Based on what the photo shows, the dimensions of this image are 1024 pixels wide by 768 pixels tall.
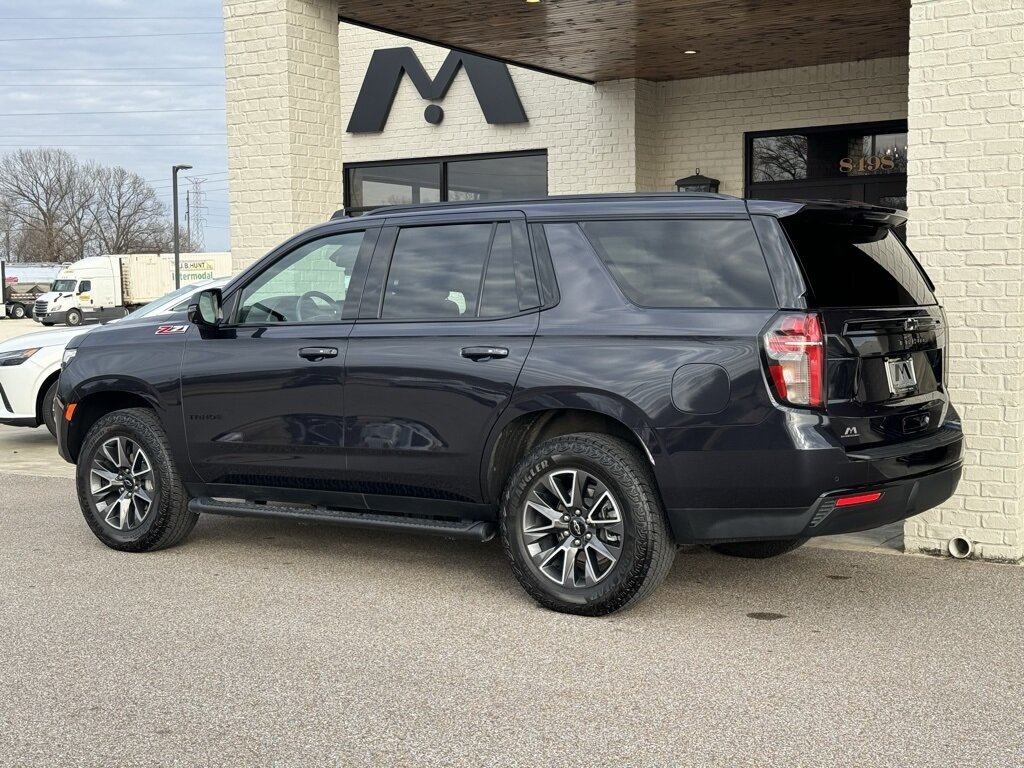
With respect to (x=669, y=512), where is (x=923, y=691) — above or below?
below

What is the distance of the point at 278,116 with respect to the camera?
9867 mm

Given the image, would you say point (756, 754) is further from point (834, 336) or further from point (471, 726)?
point (834, 336)

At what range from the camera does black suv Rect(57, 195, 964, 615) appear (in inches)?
214

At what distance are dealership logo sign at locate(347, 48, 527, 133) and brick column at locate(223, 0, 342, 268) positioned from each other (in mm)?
5183

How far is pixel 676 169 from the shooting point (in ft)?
47.9

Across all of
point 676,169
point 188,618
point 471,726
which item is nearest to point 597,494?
point 471,726

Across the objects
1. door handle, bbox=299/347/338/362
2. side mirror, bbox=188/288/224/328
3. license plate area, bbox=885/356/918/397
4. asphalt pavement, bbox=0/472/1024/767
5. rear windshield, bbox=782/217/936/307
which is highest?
rear windshield, bbox=782/217/936/307

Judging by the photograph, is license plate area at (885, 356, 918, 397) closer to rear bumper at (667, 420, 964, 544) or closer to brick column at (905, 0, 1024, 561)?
rear bumper at (667, 420, 964, 544)

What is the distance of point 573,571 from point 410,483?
100cm

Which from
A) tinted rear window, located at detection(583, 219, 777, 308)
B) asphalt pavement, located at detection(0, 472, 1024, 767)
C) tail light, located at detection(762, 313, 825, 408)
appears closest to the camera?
asphalt pavement, located at detection(0, 472, 1024, 767)

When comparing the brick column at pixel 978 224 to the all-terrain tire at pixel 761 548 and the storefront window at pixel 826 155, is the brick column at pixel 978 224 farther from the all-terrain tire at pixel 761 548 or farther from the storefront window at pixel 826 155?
the storefront window at pixel 826 155

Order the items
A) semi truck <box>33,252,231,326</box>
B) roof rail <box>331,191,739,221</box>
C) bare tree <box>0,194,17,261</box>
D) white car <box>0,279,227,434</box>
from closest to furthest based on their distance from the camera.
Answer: roof rail <box>331,191,739,221</box>
white car <box>0,279,227,434</box>
semi truck <box>33,252,231,326</box>
bare tree <box>0,194,17,261</box>

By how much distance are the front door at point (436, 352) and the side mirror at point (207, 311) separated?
0.95m

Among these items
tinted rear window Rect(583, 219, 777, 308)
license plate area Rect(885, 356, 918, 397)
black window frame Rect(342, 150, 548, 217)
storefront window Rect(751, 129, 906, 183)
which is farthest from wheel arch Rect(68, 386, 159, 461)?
storefront window Rect(751, 129, 906, 183)
